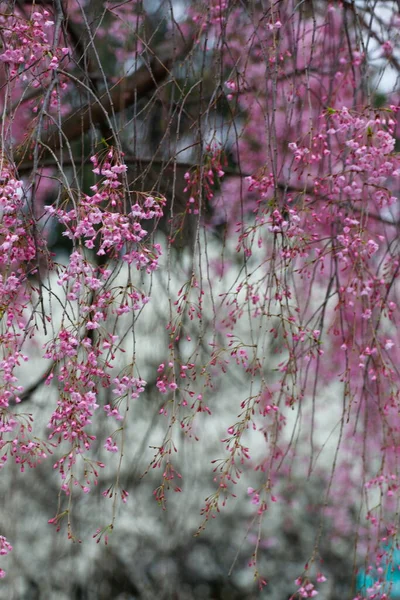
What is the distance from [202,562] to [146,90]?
98.8 inches

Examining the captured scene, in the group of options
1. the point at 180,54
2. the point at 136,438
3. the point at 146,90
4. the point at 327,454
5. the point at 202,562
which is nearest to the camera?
the point at 180,54

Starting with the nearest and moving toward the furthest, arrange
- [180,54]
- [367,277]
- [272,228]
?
[272,228], [367,277], [180,54]

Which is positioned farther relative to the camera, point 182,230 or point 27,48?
point 182,230

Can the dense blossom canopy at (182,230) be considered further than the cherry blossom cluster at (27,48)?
No

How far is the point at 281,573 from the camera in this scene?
4.94 metres

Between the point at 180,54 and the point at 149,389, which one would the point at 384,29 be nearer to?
the point at 180,54

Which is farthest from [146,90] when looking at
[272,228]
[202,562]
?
[202,562]

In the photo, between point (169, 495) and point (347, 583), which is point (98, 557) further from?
point (347, 583)

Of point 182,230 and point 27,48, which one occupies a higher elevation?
point 182,230

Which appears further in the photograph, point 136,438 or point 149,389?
point 136,438

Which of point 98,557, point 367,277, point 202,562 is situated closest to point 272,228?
point 367,277

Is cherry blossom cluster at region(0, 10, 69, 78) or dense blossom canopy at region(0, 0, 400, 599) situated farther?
cherry blossom cluster at region(0, 10, 69, 78)

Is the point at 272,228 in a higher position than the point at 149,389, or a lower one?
lower

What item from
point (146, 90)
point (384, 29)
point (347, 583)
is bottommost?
point (347, 583)
